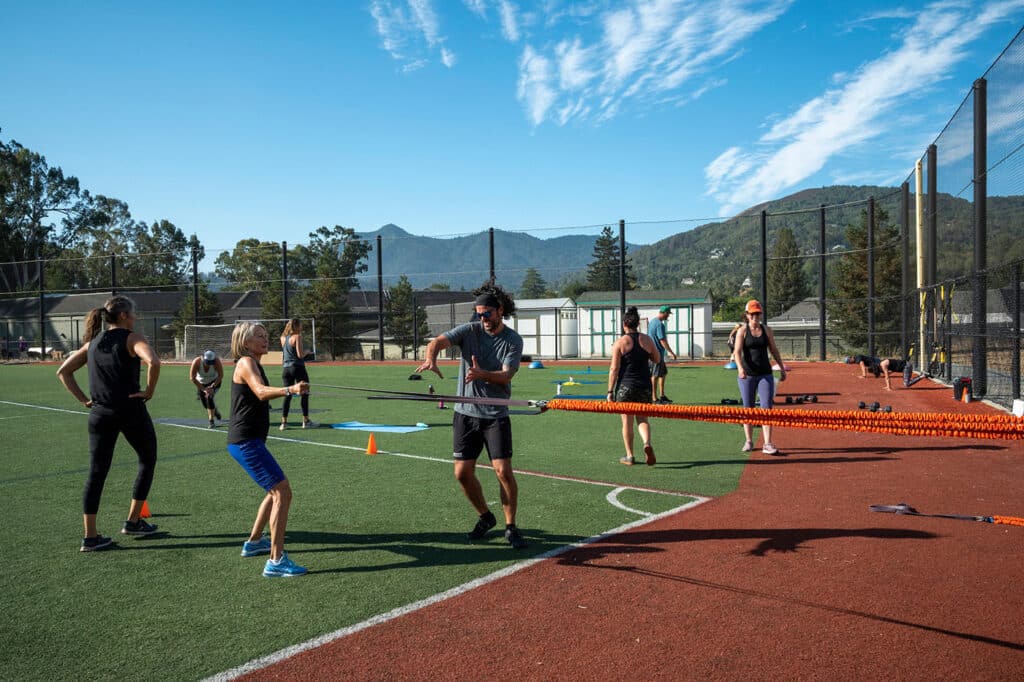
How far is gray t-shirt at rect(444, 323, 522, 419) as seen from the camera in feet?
20.3

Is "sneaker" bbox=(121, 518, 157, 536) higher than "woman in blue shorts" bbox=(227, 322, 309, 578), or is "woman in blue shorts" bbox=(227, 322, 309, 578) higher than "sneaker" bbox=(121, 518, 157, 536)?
"woman in blue shorts" bbox=(227, 322, 309, 578)

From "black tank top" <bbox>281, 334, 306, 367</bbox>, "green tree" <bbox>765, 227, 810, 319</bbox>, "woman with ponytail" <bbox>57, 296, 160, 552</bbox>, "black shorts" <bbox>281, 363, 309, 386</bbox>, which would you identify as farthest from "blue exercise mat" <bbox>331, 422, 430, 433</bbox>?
"green tree" <bbox>765, 227, 810, 319</bbox>

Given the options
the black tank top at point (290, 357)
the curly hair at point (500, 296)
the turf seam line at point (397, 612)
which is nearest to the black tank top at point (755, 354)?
the turf seam line at point (397, 612)

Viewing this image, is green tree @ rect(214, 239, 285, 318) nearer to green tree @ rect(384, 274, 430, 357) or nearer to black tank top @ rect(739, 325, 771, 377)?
green tree @ rect(384, 274, 430, 357)

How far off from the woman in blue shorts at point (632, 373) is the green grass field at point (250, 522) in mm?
569

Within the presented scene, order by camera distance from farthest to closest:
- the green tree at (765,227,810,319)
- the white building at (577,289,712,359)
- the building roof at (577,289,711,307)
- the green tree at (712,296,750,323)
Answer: the green tree at (712,296,750,323) < the green tree at (765,227,810,319) < the building roof at (577,289,711,307) < the white building at (577,289,712,359)

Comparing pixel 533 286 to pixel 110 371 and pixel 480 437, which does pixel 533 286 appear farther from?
pixel 110 371

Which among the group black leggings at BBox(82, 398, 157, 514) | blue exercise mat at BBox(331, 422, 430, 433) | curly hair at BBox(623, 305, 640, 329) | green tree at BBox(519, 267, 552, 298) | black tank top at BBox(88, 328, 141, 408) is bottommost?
blue exercise mat at BBox(331, 422, 430, 433)

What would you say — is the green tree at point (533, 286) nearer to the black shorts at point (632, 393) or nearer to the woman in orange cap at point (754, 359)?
the woman in orange cap at point (754, 359)

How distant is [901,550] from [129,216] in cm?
10874

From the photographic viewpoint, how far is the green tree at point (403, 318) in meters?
45.2

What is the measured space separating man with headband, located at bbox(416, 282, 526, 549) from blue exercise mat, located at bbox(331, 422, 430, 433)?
698cm

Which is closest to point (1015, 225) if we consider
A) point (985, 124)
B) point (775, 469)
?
point (985, 124)

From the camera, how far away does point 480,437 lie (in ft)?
20.5
